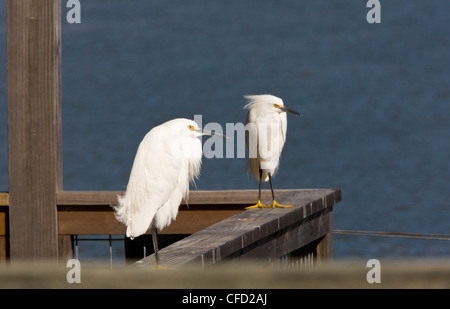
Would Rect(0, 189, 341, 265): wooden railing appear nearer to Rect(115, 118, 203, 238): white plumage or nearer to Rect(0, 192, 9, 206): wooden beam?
Rect(0, 192, 9, 206): wooden beam

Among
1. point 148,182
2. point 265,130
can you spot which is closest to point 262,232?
point 148,182

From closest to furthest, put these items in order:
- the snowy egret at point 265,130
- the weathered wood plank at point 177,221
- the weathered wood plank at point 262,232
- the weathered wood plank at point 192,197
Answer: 1. the weathered wood plank at point 262,232
2. the weathered wood plank at point 192,197
3. the weathered wood plank at point 177,221
4. the snowy egret at point 265,130

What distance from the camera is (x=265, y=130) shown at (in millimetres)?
6082

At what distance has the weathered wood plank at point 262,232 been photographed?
9.18 feet

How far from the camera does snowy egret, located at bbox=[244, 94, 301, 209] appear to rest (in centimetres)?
602

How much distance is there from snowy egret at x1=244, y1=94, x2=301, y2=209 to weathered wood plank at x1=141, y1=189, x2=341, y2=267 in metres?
1.08

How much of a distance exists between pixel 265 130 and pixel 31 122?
2.15 m

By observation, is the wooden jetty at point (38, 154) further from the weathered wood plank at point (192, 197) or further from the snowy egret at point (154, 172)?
the snowy egret at point (154, 172)

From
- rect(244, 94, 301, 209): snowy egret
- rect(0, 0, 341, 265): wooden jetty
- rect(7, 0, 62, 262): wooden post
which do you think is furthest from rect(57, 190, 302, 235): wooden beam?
rect(244, 94, 301, 209): snowy egret

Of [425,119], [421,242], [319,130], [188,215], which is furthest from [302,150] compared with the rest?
[188,215]

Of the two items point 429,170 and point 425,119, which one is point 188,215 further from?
point 425,119

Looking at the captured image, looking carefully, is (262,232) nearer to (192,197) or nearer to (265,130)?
(192,197)

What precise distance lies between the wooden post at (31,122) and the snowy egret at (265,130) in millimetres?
1938

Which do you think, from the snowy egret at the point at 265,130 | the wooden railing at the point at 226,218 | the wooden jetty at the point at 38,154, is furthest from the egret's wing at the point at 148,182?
the snowy egret at the point at 265,130
